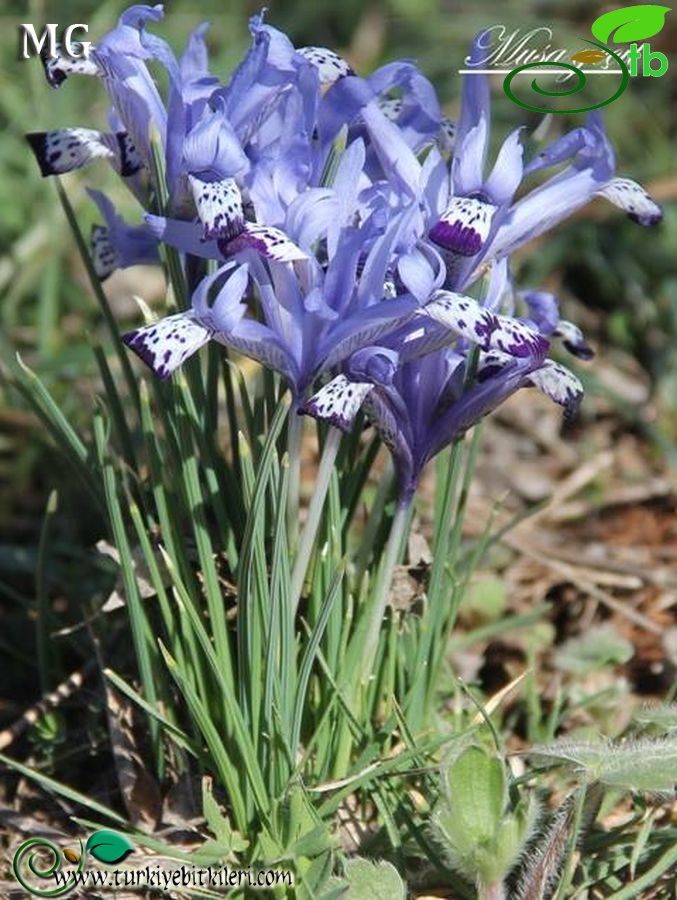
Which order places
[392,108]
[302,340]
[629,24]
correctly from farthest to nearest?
[629,24] < [392,108] < [302,340]

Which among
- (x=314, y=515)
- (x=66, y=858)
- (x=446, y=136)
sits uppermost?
(x=446, y=136)

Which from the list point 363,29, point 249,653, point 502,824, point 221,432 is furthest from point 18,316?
point 502,824

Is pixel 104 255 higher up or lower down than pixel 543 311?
higher up

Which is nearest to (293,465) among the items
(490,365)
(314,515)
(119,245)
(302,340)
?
(314,515)

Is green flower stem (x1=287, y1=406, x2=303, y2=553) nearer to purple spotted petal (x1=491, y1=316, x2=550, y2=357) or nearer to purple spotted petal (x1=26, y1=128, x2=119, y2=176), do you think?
purple spotted petal (x1=491, y1=316, x2=550, y2=357)

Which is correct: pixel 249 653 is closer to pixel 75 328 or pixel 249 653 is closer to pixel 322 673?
pixel 322 673

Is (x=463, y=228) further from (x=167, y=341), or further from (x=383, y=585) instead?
(x=383, y=585)

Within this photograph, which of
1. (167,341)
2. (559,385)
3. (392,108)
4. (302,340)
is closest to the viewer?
(167,341)
